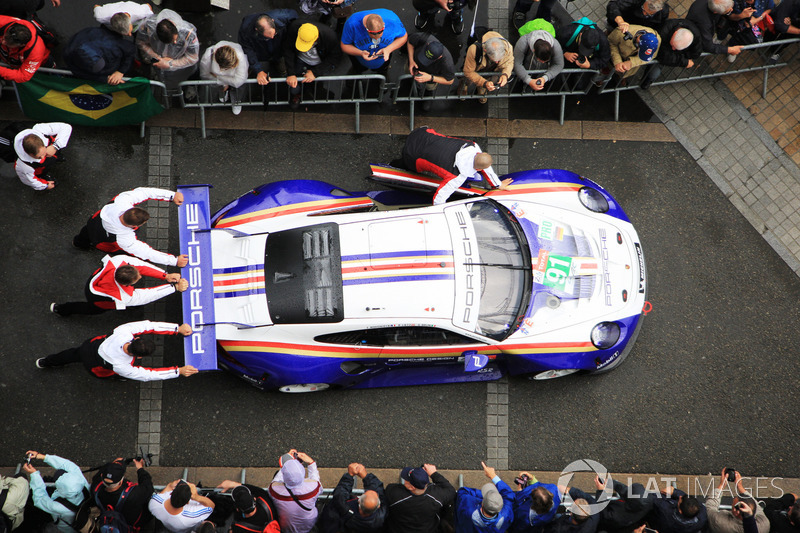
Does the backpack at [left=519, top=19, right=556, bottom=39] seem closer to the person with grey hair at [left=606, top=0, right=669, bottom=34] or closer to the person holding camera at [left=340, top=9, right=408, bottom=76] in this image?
the person with grey hair at [left=606, top=0, right=669, bottom=34]

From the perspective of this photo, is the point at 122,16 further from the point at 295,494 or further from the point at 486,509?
the point at 486,509

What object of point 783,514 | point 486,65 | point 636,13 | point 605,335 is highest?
point 636,13

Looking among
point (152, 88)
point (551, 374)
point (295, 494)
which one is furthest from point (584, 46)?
point (295, 494)

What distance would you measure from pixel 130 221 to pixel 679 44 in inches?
253

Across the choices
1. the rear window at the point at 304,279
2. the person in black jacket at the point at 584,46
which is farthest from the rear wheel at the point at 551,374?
the person in black jacket at the point at 584,46

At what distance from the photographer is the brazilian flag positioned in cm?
712

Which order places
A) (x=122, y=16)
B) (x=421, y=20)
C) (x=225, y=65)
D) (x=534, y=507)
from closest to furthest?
1. (x=534, y=507)
2. (x=122, y=16)
3. (x=225, y=65)
4. (x=421, y=20)

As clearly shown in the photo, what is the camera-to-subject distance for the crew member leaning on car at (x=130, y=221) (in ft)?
20.9

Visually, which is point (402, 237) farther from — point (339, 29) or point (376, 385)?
point (339, 29)

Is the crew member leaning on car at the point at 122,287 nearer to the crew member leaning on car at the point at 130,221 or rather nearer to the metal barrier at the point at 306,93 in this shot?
the crew member leaning on car at the point at 130,221

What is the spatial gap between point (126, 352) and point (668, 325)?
611cm

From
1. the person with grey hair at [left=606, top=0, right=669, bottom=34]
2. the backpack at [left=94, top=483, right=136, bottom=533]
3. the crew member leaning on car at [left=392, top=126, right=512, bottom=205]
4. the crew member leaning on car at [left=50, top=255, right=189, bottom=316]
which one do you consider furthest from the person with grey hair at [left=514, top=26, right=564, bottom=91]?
the backpack at [left=94, top=483, right=136, bottom=533]

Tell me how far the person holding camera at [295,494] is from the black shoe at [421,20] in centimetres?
556

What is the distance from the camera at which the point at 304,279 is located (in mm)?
6605
